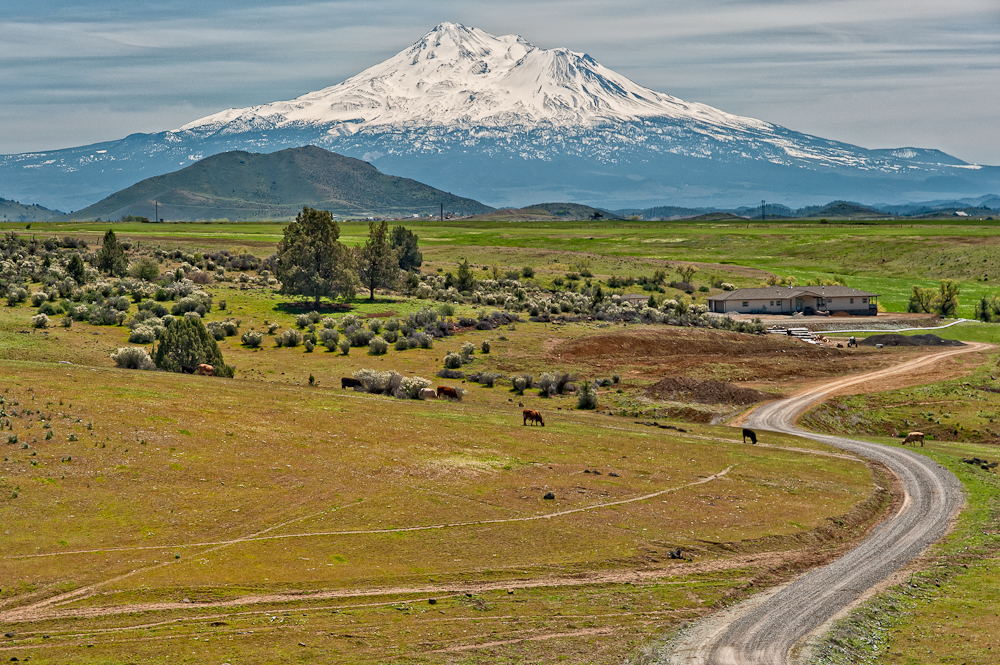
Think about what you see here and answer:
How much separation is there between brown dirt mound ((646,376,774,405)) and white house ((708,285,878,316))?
47.4 metres

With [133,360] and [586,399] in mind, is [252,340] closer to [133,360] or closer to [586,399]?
[133,360]

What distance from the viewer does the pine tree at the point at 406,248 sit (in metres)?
114

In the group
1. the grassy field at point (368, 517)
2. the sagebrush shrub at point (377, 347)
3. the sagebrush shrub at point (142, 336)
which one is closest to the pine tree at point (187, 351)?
the grassy field at point (368, 517)

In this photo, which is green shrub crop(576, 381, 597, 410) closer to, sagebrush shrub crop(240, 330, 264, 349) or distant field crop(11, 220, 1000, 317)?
sagebrush shrub crop(240, 330, 264, 349)

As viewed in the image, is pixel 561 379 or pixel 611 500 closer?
pixel 611 500

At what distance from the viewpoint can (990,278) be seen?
419 ft

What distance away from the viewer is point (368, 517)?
25.4 m

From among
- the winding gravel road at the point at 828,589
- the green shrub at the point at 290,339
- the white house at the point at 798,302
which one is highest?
the white house at the point at 798,302

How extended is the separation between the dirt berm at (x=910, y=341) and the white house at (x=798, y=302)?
20.9 m

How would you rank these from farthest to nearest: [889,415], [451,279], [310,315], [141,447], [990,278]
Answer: [990,278]
[451,279]
[310,315]
[889,415]
[141,447]

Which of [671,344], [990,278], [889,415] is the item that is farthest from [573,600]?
[990,278]

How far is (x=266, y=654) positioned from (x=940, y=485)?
29.5 metres

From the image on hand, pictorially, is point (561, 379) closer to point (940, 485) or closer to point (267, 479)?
point (940, 485)

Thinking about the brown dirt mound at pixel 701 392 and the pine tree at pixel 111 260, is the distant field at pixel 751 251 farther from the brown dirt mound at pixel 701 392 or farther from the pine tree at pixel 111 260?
the brown dirt mound at pixel 701 392
